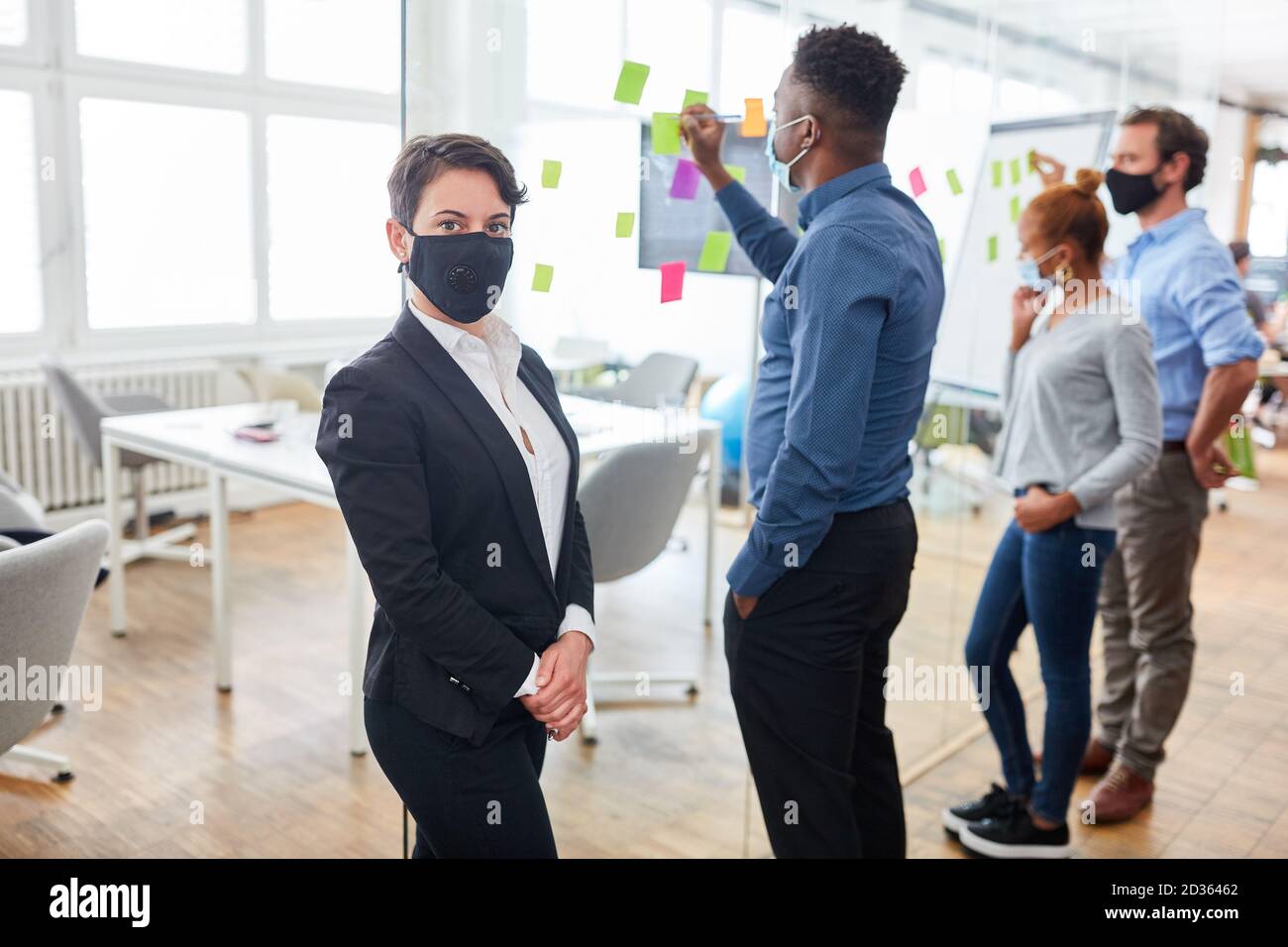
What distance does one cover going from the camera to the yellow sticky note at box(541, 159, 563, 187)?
191cm

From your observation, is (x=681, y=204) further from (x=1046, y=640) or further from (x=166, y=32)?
(x=166, y=32)

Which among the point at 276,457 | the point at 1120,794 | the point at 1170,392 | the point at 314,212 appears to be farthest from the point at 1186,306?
the point at 314,212

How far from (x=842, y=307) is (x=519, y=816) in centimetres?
86

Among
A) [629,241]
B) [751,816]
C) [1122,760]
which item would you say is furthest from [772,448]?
[1122,760]

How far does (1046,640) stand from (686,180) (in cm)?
130

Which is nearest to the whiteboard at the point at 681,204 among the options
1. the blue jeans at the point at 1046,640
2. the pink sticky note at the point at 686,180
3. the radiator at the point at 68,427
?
the pink sticky note at the point at 686,180

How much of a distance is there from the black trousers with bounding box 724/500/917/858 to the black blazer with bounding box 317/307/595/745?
0.46m

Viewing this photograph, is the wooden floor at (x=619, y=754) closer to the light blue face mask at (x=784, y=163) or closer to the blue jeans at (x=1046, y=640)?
the blue jeans at (x=1046, y=640)

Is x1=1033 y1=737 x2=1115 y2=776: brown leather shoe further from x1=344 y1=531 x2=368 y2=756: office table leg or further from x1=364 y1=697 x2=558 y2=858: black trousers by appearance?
x1=364 y1=697 x2=558 y2=858: black trousers

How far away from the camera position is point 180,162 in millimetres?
5676

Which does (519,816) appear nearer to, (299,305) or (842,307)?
(842,307)

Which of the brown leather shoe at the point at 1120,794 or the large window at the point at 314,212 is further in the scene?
the large window at the point at 314,212

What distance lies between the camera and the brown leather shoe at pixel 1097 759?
10.4 feet

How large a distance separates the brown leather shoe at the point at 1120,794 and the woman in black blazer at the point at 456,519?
1.87 m
